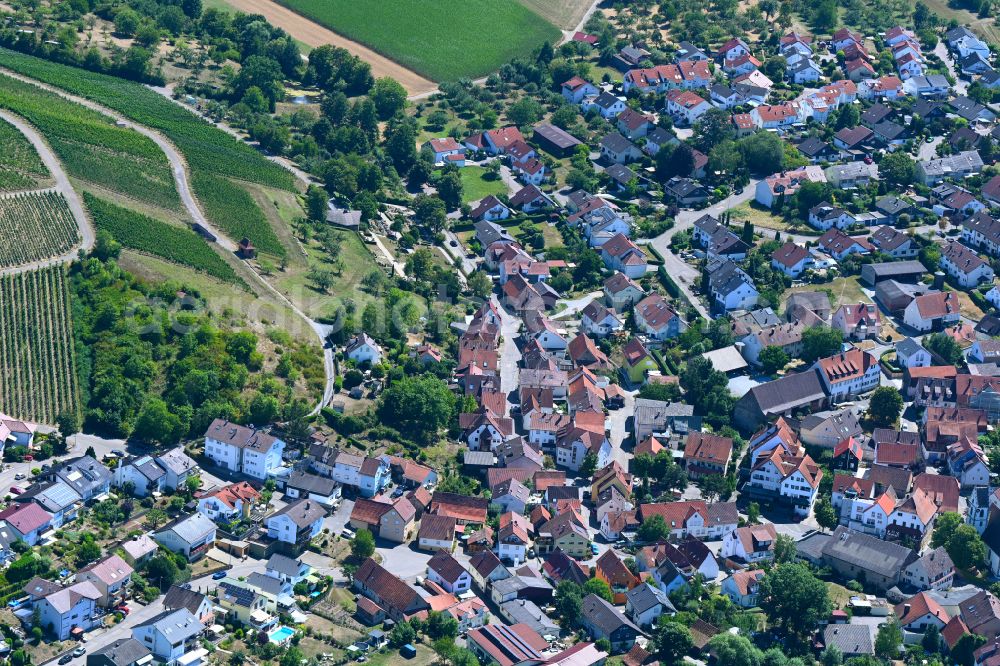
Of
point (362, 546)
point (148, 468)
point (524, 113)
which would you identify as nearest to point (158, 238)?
point (148, 468)

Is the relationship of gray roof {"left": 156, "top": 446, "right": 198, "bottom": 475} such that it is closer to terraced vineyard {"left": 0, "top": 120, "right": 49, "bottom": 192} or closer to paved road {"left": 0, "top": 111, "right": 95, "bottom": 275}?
paved road {"left": 0, "top": 111, "right": 95, "bottom": 275}

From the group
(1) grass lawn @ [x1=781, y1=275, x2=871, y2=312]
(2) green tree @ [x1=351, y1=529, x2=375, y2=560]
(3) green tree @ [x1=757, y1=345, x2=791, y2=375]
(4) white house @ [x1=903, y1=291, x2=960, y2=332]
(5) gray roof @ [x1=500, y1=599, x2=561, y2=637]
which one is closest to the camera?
(5) gray roof @ [x1=500, y1=599, x2=561, y2=637]

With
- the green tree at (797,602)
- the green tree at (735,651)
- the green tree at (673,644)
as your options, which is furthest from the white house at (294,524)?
the green tree at (797,602)

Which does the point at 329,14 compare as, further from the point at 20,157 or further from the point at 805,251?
the point at 805,251

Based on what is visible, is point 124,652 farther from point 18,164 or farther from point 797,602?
point 18,164

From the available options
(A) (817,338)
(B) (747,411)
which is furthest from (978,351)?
(B) (747,411)

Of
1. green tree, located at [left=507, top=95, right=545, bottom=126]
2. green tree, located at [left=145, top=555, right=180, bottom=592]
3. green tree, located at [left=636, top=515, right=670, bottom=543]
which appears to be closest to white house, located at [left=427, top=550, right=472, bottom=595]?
green tree, located at [left=636, top=515, right=670, bottom=543]

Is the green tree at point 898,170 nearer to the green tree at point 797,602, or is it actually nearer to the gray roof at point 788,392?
the gray roof at point 788,392
